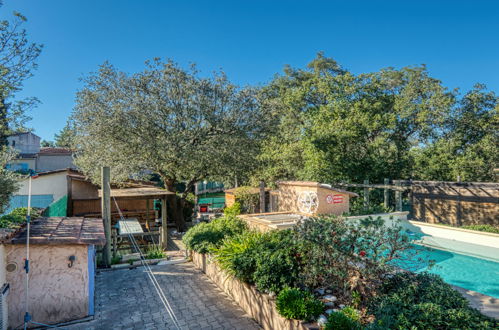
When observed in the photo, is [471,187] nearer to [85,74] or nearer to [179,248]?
[179,248]

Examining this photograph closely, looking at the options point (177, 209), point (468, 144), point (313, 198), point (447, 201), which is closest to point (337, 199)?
point (313, 198)

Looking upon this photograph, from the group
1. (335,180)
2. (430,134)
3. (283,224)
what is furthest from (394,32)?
(283,224)

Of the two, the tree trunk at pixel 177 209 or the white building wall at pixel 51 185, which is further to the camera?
the tree trunk at pixel 177 209

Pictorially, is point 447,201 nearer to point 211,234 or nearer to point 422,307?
point 211,234

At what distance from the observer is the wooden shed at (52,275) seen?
611cm

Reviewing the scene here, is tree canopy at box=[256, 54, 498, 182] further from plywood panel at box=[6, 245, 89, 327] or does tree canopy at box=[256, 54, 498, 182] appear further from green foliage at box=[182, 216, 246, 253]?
plywood panel at box=[6, 245, 89, 327]

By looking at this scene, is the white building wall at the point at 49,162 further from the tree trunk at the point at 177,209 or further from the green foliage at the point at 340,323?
the green foliage at the point at 340,323

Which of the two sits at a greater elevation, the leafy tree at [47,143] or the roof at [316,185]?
the leafy tree at [47,143]

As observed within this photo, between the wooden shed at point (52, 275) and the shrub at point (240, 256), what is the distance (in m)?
3.11

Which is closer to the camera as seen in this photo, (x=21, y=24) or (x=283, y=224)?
(x=21, y=24)

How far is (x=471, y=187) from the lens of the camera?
54.0ft

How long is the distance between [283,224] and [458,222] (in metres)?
12.3

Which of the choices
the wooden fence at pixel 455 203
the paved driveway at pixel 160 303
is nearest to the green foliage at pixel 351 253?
the paved driveway at pixel 160 303

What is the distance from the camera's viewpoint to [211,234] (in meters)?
10.4
